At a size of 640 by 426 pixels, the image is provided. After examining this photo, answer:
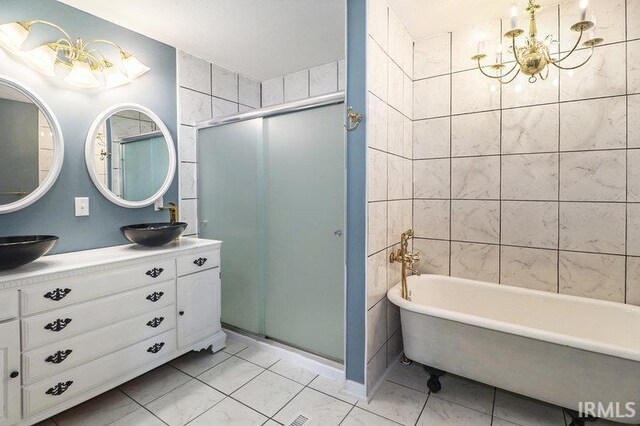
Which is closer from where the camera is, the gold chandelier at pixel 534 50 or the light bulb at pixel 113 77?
the gold chandelier at pixel 534 50

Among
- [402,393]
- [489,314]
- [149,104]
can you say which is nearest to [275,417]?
[402,393]

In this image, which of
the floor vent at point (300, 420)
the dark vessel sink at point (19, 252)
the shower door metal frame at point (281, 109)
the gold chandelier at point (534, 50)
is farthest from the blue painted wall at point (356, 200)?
the dark vessel sink at point (19, 252)

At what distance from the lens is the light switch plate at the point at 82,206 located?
1.90 metres

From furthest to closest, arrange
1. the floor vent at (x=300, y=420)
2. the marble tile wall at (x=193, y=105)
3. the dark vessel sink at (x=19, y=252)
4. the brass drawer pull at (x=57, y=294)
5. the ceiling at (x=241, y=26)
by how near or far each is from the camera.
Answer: the marble tile wall at (x=193, y=105) < the ceiling at (x=241, y=26) < the floor vent at (x=300, y=420) < the brass drawer pull at (x=57, y=294) < the dark vessel sink at (x=19, y=252)

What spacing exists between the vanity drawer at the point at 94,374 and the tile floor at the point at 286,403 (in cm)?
19

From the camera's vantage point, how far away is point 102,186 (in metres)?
2.01

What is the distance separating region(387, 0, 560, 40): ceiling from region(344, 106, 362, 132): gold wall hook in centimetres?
76

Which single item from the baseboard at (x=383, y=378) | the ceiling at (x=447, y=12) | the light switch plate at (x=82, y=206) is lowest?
the baseboard at (x=383, y=378)

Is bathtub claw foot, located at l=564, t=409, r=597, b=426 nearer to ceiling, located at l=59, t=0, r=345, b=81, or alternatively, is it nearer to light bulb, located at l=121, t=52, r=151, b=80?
ceiling, located at l=59, t=0, r=345, b=81

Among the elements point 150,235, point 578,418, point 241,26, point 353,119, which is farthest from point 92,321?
point 578,418

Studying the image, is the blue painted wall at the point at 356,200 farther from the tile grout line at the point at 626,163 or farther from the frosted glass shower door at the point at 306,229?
the tile grout line at the point at 626,163

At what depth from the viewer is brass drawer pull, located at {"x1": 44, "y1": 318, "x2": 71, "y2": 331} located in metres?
1.43

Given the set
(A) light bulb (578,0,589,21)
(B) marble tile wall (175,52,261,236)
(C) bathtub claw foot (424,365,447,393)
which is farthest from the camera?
(B) marble tile wall (175,52,261,236)

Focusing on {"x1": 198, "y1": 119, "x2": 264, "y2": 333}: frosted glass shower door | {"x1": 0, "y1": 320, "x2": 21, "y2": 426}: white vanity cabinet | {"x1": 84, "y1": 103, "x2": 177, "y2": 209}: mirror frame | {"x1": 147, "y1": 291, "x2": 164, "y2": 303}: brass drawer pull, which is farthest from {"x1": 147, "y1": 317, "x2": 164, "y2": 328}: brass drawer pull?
{"x1": 84, "y1": 103, "x2": 177, "y2": 209}: mirror frame
